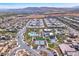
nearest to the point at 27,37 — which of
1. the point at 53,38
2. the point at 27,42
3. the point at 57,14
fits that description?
the point at 27,42

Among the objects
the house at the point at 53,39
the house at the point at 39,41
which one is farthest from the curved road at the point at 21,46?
the house at the point at 53,39

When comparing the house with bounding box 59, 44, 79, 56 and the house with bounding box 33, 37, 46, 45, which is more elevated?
the house with bounding box 33, 37, 46, 45

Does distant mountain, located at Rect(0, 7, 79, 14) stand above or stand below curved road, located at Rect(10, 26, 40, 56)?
above

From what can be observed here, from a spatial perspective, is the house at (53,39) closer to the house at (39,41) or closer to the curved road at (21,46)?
the house at (39,41)

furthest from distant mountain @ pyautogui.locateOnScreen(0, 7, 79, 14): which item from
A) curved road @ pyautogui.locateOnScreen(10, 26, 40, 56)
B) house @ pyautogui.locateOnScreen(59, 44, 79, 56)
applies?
house @ pyautogui.locateOnScreen(59, 44, 79, 56)

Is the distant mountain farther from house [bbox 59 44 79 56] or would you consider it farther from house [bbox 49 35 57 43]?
house [bbox 59 44 79 56]

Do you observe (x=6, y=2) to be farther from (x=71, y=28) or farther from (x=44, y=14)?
(x=71, y=28)

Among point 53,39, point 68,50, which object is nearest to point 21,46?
point 53,39

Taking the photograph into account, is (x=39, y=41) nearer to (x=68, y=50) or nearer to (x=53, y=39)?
(x=53, y=39)

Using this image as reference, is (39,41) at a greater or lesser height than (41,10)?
lesser

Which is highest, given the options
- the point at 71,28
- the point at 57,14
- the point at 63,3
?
the point at 63,3

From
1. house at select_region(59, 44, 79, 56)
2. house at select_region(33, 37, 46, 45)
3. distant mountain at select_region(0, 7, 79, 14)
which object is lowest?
house at select_region(59, 44, 79, 56)
